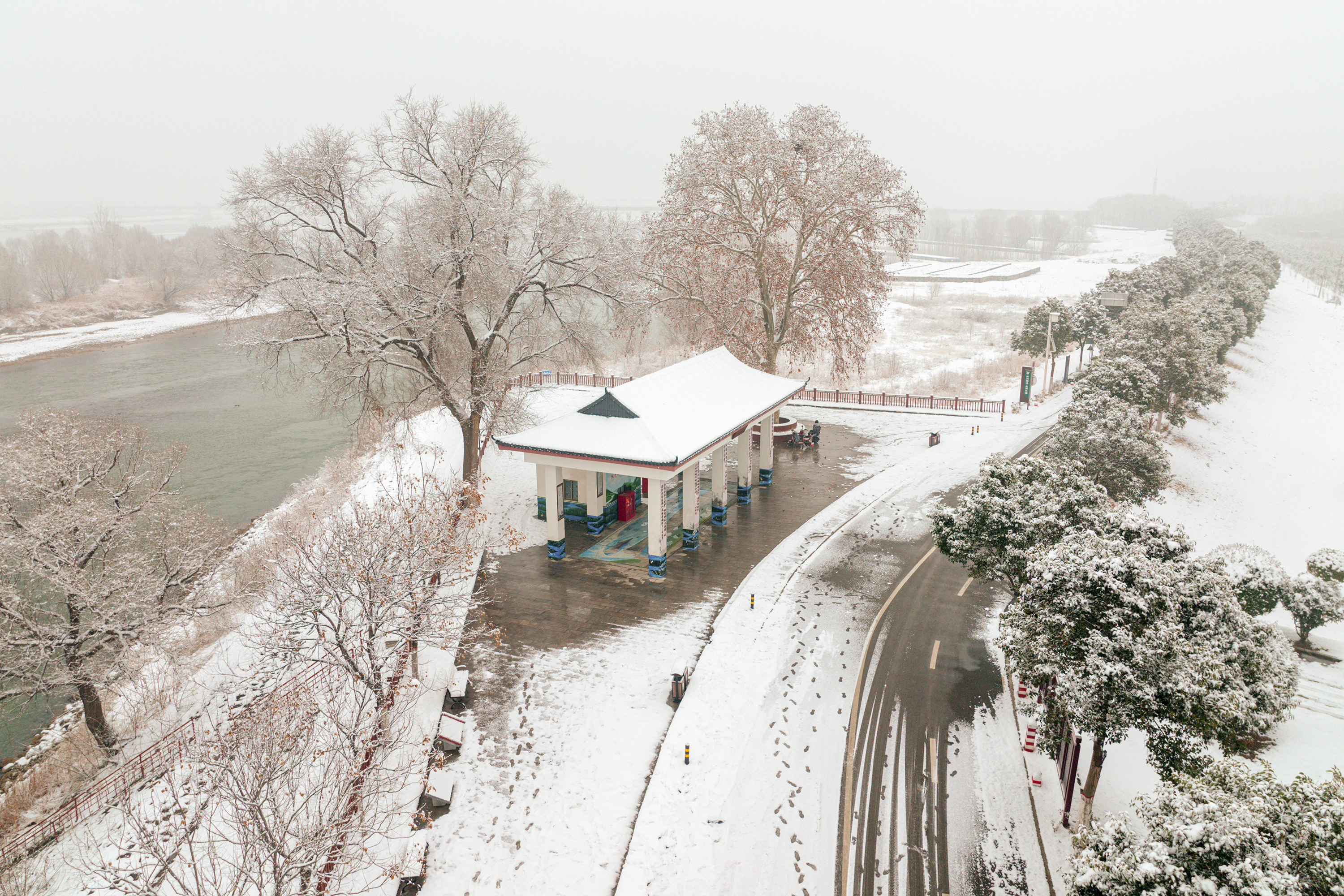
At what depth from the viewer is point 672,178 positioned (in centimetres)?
3712

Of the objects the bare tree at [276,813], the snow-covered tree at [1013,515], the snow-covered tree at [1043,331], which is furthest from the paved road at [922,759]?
the snow-covered tree at [1043,331]

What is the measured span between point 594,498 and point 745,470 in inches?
246

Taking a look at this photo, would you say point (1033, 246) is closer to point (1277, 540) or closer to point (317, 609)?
point (1277, 540)

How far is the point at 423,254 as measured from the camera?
955 inches

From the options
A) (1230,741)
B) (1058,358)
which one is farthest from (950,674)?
(1058,358)

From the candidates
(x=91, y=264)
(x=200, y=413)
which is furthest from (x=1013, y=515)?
(x=91, y=264)

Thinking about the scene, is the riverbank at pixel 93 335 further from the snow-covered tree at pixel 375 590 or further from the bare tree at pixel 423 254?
the snow-covered tree at pixel 375 590

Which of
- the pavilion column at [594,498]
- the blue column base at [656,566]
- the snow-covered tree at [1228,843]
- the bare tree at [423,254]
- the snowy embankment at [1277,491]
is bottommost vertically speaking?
the snowy embankment at [1277,491]

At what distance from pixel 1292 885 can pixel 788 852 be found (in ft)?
24.6

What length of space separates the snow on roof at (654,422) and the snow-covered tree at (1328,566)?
17124 millimetres

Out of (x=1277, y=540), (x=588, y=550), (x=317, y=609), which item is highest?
(x=317, y=609)

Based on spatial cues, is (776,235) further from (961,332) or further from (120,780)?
(961,332)

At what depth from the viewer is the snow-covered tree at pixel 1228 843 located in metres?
8.14

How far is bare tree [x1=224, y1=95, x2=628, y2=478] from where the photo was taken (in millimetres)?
23609
